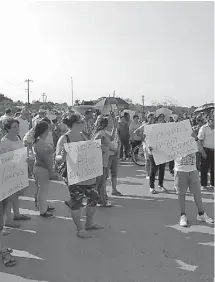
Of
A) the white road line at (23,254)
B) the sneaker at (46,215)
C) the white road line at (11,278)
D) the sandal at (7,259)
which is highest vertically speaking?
the sneaker at (46,215)

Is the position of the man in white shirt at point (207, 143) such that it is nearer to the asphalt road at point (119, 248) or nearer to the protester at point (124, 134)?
the asphalt road at point (119, 248)

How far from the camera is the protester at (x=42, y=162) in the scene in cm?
470

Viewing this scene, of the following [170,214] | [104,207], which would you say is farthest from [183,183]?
[104,207]

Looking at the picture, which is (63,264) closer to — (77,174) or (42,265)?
(42,265)

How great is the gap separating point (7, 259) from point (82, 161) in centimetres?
148

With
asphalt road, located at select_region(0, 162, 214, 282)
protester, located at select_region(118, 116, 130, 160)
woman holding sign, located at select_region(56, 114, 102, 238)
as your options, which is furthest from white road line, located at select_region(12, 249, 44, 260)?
protester, located at select_region(118, 116, 130, 160)

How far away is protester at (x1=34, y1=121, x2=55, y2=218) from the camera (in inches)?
185

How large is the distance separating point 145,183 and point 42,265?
4598 mm

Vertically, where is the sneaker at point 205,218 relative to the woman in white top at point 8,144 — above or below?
below

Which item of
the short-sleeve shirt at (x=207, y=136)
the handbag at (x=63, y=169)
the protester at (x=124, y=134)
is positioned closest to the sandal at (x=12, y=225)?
the handbag at (x=63, y=169)

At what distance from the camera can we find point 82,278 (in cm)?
328

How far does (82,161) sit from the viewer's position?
13.7 feet

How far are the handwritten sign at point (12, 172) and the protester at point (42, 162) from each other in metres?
0.67

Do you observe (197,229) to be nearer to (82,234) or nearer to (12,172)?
(82,234)
